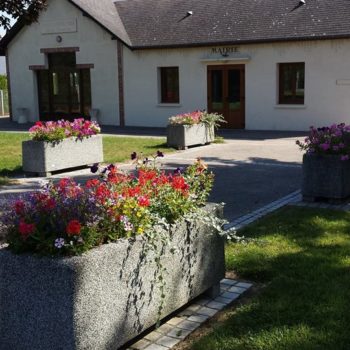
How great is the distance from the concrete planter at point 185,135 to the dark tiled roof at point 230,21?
Result: 5864 millimetres

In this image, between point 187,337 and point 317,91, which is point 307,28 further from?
point 187,337

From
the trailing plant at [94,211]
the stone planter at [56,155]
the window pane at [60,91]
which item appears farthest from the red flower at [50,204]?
the window pane at [60,91]

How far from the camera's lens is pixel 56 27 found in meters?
26.7

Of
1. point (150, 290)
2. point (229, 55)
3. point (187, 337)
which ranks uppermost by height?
point (229, 55)

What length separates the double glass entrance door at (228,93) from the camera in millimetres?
22703

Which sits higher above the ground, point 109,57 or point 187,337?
point 109,57

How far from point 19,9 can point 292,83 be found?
11988mm

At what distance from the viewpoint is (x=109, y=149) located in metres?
16.6

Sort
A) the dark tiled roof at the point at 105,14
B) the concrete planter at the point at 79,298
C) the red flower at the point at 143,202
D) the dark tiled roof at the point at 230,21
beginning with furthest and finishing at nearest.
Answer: the dark tiled roof at the point at 105,14
the dark tiled roof at the point at 230,21
the red flower at the point at 143,202
the concrete planter at the point at 79,298

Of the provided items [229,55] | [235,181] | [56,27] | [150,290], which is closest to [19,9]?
[235,181]

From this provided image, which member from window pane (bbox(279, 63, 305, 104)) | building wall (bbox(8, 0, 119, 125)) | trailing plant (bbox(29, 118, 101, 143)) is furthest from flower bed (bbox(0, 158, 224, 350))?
building wall (bbox(8, 0, 119, 125))

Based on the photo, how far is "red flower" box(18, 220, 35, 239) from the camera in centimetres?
370

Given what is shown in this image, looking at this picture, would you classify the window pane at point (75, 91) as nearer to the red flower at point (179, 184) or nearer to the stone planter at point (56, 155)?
the stone planter at point (56, 155)

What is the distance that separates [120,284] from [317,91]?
18.1 meters
